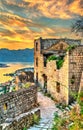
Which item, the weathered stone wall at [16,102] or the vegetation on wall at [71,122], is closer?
the vegetation on wall at [71,122]

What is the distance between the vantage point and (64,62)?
628 inches

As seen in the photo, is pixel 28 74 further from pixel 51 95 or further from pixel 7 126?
pixel 7 126

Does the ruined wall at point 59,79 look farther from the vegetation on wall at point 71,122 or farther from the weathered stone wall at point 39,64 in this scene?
the vegetation on wall at point 71,122

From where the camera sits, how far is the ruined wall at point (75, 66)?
1531cm

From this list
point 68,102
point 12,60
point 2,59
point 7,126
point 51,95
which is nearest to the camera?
point 7,126

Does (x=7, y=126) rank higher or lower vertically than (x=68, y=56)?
lower

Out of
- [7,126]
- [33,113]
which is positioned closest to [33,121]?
[33,113]

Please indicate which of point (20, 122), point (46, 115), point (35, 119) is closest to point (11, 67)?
point (46, 115)

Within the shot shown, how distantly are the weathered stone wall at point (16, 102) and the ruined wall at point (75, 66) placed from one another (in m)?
2.03

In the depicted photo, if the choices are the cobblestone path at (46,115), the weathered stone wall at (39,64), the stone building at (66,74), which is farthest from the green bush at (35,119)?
the weathered stone wall at (39,64)

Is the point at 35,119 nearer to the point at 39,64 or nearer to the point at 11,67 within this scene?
the point at 39,64

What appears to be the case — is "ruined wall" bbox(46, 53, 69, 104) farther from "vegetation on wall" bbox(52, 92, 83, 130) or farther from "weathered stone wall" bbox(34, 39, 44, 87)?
"vegetation on wall" bbox(52, 92, 83, 130)

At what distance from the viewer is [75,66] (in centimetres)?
1547

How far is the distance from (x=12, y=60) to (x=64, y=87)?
1776cm
